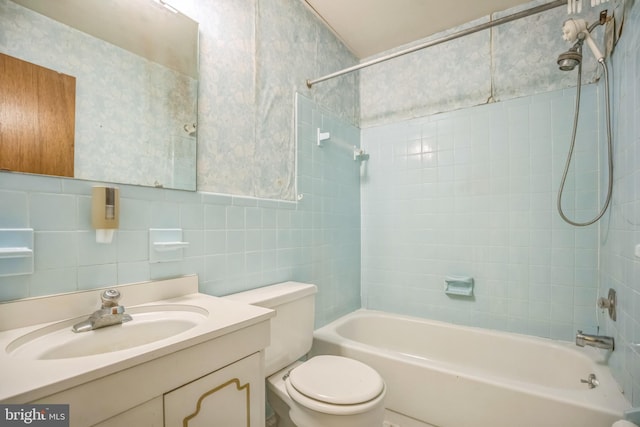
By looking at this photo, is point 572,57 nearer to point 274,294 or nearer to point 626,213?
point 626,213

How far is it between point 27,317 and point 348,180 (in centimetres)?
187

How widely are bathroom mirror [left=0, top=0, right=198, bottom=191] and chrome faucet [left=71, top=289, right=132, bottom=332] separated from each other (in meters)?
0.38

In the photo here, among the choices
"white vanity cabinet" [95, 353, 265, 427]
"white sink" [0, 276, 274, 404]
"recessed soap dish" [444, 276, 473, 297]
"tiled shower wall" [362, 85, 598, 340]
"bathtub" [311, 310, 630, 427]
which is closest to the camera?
"white sink" [0, 276, 274, 404]

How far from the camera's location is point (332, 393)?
3.65 ft

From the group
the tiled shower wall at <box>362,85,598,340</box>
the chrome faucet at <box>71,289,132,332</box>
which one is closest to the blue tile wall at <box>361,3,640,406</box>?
the tiled shower wall at <box>362,85,598,340</box>

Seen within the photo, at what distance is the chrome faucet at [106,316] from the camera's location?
815mm

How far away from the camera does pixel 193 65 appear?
124cm

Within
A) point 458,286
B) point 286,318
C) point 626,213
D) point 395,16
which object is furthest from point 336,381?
point 395,16

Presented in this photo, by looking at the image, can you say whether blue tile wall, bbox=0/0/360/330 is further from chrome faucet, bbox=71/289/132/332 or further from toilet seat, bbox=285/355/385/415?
toilet seat, bbox=285/355/385/415

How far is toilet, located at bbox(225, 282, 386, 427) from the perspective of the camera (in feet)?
3.52

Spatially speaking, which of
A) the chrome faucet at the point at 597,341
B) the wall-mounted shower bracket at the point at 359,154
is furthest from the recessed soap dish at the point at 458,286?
the wall-mounted shower bracket at the point at 359,154

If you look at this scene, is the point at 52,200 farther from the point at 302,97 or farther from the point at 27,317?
the point at 302,97

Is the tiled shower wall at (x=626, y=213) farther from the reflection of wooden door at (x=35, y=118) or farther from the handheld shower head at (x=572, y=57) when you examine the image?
the reflection of wooden door at (x=35, y=118)

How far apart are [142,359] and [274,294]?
2.43 feet
